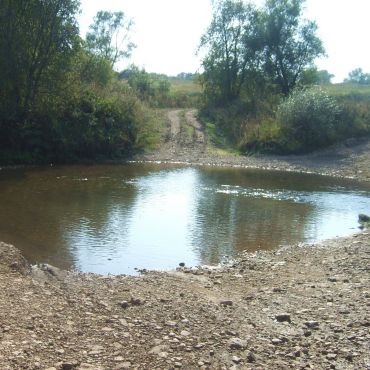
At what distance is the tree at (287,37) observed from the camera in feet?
186

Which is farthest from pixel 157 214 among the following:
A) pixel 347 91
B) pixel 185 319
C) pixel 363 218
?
pixel 347 91

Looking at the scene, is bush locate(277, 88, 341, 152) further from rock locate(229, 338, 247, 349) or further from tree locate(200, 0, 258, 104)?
rock locate(229, 338, 247, 349)

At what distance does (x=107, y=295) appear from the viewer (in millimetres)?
10430

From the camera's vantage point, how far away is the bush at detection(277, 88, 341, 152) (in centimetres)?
4525

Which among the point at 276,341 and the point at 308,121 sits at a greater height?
the point at 308,121

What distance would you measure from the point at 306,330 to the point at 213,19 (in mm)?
53886

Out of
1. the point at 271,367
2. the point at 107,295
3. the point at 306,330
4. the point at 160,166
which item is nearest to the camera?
the point at 271,367

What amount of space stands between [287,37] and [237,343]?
5366 centimetres

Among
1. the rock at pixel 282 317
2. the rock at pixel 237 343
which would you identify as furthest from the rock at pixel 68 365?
the rock at pixel 282 317

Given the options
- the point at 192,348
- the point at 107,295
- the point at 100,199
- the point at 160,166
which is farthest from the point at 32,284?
the point at 160,166

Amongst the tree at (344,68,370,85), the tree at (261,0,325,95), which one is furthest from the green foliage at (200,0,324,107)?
the tree at (344,68,370,85)

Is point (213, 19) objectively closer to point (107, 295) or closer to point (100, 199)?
point (100, 199)

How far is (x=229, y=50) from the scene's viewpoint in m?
58.9

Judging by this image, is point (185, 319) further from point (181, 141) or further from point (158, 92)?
point (158, 92)
